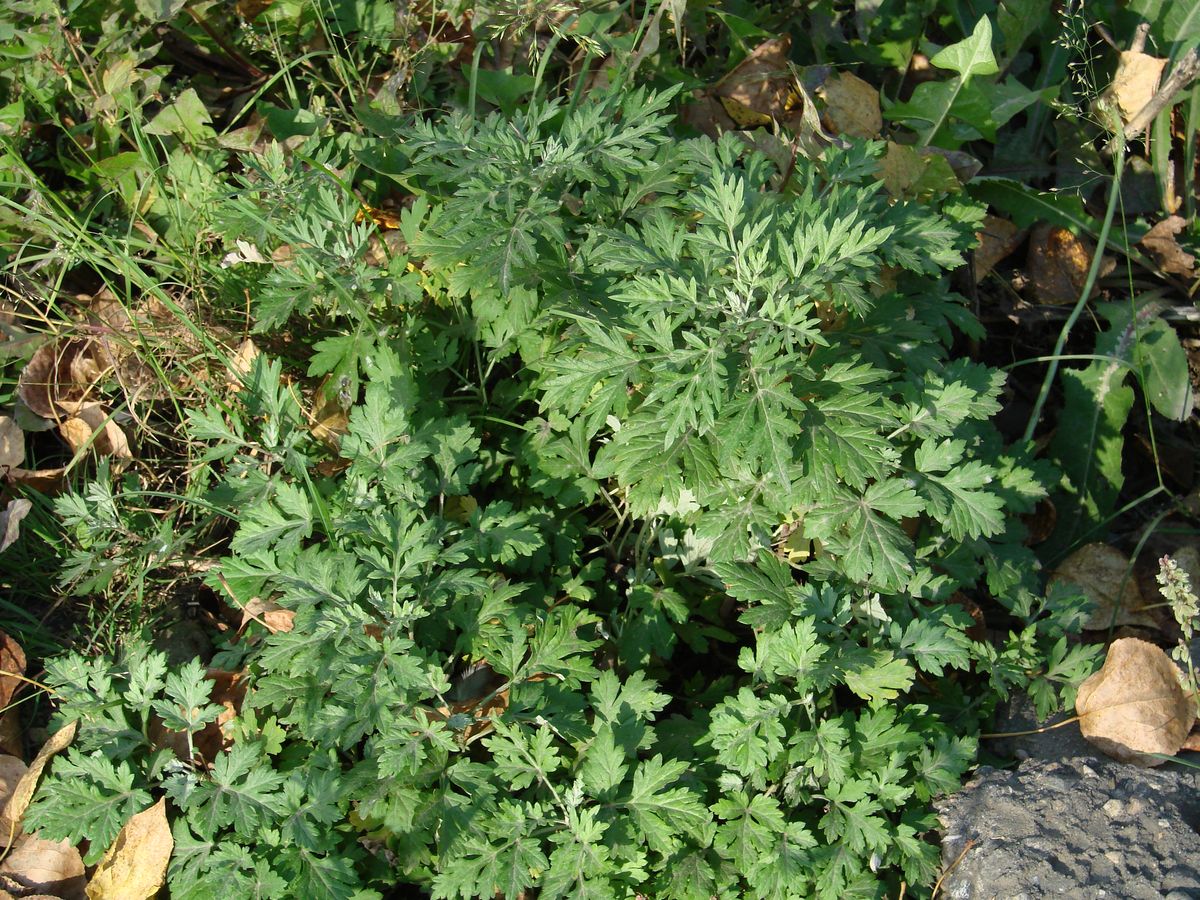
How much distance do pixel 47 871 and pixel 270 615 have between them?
32.2 inches

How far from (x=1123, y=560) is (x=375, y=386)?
251 cm

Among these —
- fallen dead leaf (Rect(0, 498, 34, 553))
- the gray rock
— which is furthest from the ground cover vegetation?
the gray rock

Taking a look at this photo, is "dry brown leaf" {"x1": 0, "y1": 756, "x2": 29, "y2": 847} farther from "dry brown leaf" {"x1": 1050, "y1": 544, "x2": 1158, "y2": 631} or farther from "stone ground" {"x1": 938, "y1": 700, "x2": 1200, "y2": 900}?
"dry brown leaf" {"x1": 1050, "y1": 544, "x2": 1158, "y2": 631}

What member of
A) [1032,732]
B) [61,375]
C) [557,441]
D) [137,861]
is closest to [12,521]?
[61,375]

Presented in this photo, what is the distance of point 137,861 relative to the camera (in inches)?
101

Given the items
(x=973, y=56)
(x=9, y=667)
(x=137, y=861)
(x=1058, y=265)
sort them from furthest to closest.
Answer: (x=1058, y=265) → (x=973, y=56) → (x=9, y=667) → (x=137, y=861)

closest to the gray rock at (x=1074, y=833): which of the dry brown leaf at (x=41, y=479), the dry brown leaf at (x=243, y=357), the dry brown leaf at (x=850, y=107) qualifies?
the dry brown leaf at (x=850, y=107)

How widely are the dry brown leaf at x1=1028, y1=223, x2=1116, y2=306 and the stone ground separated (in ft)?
6.38

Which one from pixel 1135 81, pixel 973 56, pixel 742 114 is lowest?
pixel 742 114

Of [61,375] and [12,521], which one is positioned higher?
[61,375]

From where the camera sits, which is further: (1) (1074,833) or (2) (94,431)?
(2) (94,431)

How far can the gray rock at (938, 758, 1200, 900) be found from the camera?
2332 mm

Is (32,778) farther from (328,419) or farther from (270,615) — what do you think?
(328,419)

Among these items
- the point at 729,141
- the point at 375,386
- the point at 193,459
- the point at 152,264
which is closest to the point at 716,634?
the point at 375,386
